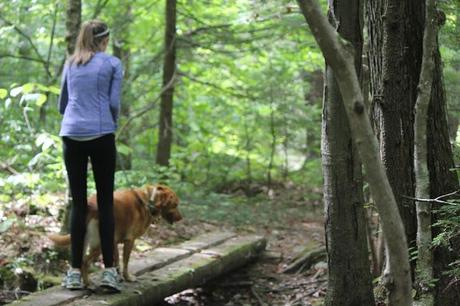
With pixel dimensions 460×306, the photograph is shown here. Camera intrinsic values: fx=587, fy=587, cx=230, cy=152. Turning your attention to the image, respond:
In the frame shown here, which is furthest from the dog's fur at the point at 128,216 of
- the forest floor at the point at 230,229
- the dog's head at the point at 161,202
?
the forest floor at the point at 230,229

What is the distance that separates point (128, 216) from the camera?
17.9ft

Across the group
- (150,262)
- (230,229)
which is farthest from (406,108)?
(230,229)

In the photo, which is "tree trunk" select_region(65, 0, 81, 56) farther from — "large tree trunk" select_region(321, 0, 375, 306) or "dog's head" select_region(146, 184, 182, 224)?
"large tree trunk" select_region(321, 0, 375, 306)

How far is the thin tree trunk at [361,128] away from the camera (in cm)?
230

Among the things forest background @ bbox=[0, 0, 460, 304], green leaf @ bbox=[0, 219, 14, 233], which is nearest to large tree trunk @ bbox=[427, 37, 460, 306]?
green leaf @ bbox=[0, 219, 14, 233]

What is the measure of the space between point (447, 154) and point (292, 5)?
17.0 feet

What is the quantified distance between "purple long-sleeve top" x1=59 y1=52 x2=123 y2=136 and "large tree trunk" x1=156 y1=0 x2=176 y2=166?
186 inches

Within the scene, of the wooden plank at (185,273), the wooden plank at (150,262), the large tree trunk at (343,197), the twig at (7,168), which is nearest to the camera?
the large tree trunk at (343,197)

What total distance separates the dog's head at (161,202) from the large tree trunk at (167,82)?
417cm

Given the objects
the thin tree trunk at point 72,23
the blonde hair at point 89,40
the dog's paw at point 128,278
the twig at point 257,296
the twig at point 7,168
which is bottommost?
the twig at point 257,296

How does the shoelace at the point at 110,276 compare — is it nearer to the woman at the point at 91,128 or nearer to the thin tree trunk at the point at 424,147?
the woman at the point at 91,128

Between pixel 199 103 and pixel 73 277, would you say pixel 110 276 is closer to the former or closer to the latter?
pixel 73 277

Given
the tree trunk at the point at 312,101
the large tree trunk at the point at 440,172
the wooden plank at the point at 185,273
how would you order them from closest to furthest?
the large tree trunk at the point at 440,172
the wooden plank at the point at 185,273
the tree trunk at the point at 312,101

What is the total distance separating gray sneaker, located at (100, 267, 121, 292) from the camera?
5035mm
